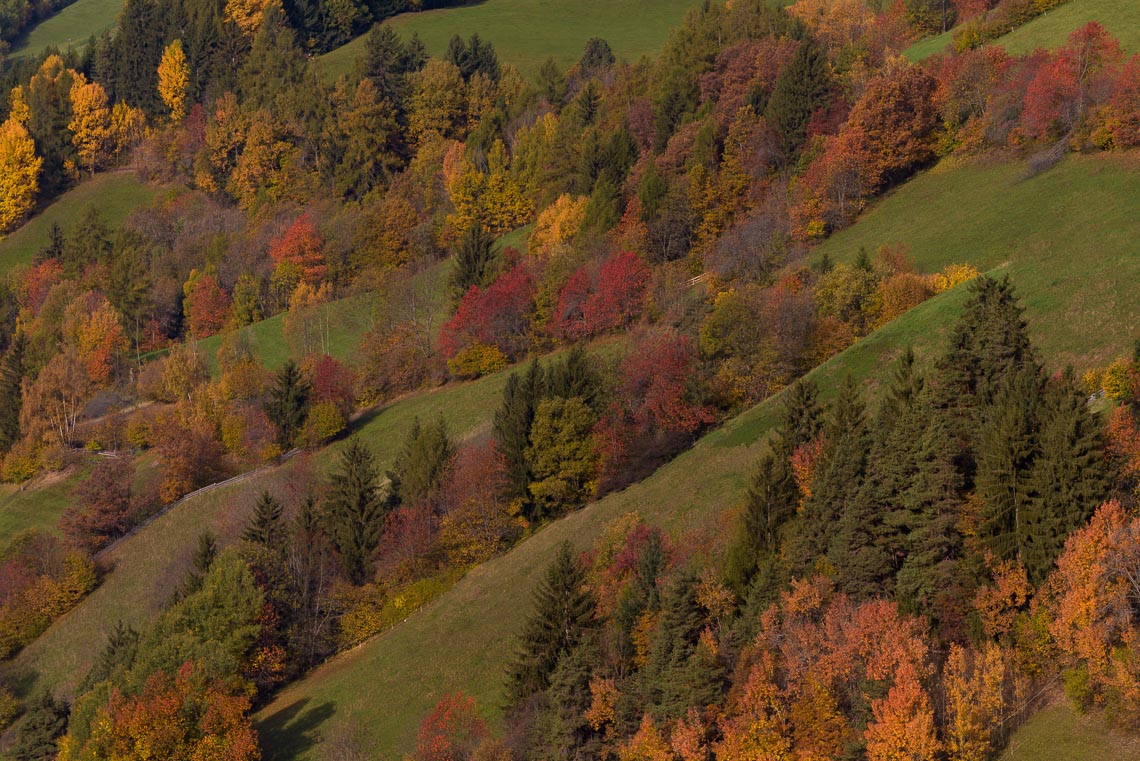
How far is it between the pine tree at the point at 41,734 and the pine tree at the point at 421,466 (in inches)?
1122

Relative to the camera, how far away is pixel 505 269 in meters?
135

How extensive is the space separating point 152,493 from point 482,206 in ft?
205

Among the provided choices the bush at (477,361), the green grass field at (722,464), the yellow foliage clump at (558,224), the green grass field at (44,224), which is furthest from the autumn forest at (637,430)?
the green grass field at (44,224)

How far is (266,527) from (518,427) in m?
20.0

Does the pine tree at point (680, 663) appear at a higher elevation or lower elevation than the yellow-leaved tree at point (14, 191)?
lower

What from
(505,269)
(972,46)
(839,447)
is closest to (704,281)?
(505,269)

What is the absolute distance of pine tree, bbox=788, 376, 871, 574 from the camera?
208 feet

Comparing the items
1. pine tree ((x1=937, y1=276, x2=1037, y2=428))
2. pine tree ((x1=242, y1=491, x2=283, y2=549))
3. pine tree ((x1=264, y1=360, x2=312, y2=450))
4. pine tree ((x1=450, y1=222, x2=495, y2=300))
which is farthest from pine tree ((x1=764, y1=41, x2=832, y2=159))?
pine tree ((x1=242, y1=491, x2=283, y2=549))

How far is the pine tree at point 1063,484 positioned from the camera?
57.1 meters

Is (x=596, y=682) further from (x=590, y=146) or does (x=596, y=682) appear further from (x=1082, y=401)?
(x=590, y=146)

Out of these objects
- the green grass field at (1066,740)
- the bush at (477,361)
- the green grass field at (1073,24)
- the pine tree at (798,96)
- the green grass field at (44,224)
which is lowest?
the green grass field at (1066,740)

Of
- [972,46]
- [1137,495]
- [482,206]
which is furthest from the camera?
[482,206]

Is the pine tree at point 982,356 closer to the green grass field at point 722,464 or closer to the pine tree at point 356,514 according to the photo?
the green grass field at point 722,464

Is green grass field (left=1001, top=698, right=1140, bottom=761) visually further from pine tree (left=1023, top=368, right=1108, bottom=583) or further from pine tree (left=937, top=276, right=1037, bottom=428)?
pine tree (left=937, top=276, right=1037, bottom=428)
